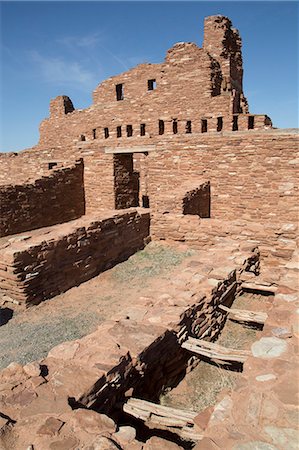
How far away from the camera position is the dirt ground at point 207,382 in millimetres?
3652

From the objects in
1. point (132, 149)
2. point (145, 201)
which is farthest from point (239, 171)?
point (145, 201)

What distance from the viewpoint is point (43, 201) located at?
11602mm

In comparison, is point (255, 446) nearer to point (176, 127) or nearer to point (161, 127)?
point (176, 127)

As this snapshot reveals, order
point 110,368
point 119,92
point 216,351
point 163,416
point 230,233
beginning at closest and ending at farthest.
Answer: point 163,416, point 110,368, point 216,351, point 230,233, point 119,92

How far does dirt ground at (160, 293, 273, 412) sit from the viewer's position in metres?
3.65

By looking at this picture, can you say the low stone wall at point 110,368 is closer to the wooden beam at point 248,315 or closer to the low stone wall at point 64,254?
the wooden beam at point 248,315

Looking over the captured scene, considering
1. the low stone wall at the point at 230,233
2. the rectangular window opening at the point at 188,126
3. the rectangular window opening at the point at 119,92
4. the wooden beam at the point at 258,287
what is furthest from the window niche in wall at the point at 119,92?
the wooden beam at the point at 258,287

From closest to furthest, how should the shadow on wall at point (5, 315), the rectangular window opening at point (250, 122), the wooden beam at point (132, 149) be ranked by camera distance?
Result: the shadow on wall at point (5, 315) < the rectangular window opening at point (250, 122) < the wooden beam at point (132, 149)

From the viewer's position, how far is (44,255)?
6242 mm

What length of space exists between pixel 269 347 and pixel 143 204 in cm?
1273

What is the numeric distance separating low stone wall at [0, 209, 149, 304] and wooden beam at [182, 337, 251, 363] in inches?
125

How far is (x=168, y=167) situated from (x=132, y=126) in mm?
2309

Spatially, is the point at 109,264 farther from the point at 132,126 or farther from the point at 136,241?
the point at 132,126

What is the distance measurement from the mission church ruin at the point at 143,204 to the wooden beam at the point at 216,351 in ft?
0.55
